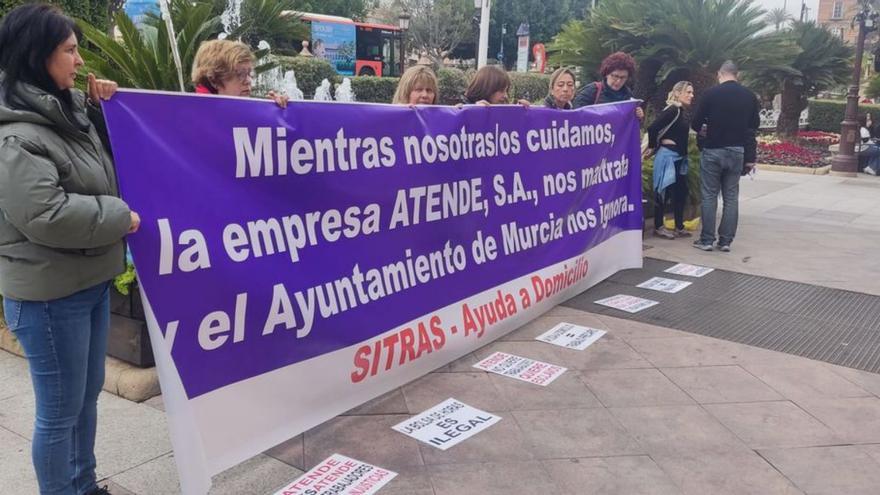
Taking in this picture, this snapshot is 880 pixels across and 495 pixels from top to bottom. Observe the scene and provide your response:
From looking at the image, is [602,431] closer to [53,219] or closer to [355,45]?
[53,219]

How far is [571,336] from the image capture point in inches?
197

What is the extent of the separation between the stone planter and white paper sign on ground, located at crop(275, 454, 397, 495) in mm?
1268

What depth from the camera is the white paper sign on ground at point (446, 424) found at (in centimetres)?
350

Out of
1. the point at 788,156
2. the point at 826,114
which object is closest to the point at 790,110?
the point at 788,156

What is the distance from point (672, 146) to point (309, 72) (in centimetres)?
1899

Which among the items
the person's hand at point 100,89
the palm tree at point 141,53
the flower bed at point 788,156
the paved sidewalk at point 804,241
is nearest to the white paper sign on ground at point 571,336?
the paved sidewalk at point 804,241

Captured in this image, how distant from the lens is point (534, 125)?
16.8 ft

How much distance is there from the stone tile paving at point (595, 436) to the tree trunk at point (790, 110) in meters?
19.5

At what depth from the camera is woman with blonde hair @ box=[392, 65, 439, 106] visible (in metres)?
4.53

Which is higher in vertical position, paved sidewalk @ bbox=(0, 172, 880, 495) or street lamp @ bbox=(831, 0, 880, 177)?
street lamp @ bbox=(831, 0, 880, 177)

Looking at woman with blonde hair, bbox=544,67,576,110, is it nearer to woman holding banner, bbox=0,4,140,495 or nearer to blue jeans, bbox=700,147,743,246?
blue jeans, bbox=700,147,743,246

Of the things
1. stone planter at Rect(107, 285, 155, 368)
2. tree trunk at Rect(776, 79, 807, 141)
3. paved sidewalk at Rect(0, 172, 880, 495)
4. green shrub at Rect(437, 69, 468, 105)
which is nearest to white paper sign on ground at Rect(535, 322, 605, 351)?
paved sidewalk at Rect(0, 172, 880, 495)

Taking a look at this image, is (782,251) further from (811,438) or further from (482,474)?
(482,474)

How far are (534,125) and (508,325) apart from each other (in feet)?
4.57
